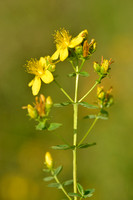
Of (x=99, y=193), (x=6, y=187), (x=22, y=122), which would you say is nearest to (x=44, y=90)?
(x=22, y=122)

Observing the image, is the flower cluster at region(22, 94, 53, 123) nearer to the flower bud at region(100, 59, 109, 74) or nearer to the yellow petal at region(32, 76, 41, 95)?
the yellow petal at region(32, 76, 41, 95)

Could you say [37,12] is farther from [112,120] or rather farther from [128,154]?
[128,154]

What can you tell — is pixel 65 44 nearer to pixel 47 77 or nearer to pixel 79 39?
pixel 79 39

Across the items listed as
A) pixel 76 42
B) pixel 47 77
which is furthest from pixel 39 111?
pixel 76 42

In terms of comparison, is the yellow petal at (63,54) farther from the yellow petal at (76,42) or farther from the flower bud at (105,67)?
the flower bud at (105,67)

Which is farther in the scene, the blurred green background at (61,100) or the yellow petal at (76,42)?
the blurred green background at (61,100)

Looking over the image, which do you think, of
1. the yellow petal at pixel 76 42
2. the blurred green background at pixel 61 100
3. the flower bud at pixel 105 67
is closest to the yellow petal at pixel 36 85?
the yellow petal at pixel 76 42

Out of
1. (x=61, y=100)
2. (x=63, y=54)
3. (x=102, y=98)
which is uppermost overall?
(x=63, y=54)

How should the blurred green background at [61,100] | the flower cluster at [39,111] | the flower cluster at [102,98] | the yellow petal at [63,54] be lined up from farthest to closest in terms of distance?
1. the blurred green background at [61,100]
2. the flower cluster at [102,98]
3. the yellow petal at [63,54]
4. the flower cluster at [39,111]

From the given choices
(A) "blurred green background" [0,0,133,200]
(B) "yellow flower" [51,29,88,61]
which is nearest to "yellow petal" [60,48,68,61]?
(B) "yellow flower" [51,29,88,61]
